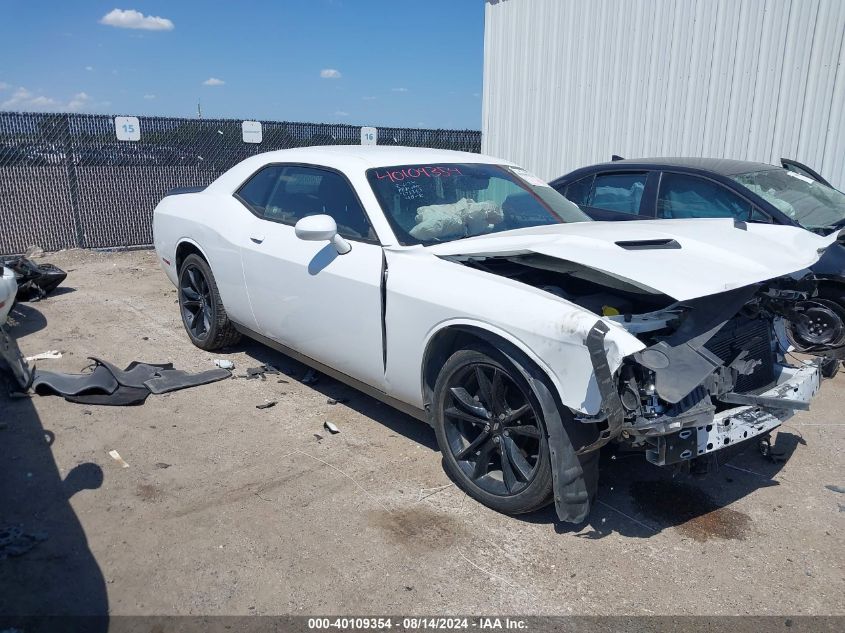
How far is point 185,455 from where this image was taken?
13.3 ft

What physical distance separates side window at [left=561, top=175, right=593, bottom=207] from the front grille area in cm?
349

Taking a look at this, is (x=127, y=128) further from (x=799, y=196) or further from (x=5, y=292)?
(x=799, y=196)

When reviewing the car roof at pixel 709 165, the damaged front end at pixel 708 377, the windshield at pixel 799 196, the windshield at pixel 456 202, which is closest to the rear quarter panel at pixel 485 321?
the damaged front end at pixel 708 377

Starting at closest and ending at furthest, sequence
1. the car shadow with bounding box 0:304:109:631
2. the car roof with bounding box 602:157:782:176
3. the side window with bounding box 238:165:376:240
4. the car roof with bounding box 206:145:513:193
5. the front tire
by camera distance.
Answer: the car shadow with bounding box 0:304:109:631, the front tire, the side window with bounding box 238:165:376:240, the car roof with bounding box 206:145:513:193, the car roof with bounding box 602:157:782:176

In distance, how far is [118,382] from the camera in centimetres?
500

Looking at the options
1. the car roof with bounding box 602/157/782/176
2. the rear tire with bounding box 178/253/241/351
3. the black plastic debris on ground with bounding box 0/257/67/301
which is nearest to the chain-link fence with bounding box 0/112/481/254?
the black plastic debris on ground with bounding box 0/257/67/301

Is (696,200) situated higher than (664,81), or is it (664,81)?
(664,81)

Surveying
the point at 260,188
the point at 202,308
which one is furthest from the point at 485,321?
the point at 202,308

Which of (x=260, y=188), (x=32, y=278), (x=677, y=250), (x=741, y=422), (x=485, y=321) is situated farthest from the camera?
(x=32, y=278)

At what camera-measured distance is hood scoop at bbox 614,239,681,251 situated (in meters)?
3.34

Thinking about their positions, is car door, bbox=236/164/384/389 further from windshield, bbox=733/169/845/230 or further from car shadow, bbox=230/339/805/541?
windshield, bbox=733/169/845/230

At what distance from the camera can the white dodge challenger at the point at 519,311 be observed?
292 cm

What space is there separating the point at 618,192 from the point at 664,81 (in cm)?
402

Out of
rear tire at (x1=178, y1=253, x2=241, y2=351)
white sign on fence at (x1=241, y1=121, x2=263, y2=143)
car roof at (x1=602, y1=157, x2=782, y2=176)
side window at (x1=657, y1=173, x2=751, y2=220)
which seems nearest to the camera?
rear tire at (x1=178, y1=253, x2=241, y2=351)
